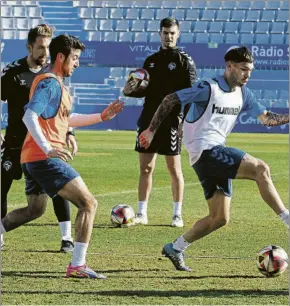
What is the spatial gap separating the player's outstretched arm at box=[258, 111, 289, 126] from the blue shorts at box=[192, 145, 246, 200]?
69 cm

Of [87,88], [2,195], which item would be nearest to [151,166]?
[2,195]

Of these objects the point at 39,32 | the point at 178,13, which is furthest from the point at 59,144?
the point at 178,13

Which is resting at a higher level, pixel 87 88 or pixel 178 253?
pixel 178 253

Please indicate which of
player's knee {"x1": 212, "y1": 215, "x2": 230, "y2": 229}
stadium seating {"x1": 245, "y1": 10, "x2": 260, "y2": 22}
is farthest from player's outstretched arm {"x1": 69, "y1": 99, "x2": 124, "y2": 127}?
stadium seating {"x1": 245, "y1": 10, "x2": 260, "y2": 22}

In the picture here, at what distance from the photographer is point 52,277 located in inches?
297

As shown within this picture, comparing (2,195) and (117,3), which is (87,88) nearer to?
(117,3)

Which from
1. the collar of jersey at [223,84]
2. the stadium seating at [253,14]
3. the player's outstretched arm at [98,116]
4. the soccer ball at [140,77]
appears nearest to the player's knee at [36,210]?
the player's outstretched arm at [98,116]

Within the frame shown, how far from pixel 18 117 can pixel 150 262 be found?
1.96 m

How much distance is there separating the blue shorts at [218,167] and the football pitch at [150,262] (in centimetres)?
68

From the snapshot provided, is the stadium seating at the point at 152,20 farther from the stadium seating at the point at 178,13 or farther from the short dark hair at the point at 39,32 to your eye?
the short dark hair at the point at 39,32

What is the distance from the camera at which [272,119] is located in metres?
8.51

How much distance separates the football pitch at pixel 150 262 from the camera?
22.1 feet

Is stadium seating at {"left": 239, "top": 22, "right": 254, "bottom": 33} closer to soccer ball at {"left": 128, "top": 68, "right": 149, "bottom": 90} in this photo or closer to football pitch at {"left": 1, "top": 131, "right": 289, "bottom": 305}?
football pitch at {"left": 1, "top": 131, "right": 289, "bottom": 305}

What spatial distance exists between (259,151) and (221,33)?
24.7 m
